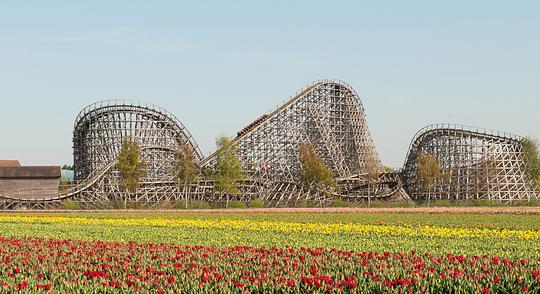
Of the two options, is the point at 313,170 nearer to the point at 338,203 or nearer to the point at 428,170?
the point at 338,203

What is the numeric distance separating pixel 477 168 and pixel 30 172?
36.8m

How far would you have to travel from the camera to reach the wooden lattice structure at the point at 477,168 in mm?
64875

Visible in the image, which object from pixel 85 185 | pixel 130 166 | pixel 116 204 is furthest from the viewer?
pixel 130 166

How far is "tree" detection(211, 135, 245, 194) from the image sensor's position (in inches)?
2286

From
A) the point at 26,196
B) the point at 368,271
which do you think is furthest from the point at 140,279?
the point at 26,196

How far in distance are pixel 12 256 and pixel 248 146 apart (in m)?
49.1

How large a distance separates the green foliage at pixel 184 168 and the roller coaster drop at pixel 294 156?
1.04 meters

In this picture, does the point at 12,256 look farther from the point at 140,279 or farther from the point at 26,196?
the point at 26,196

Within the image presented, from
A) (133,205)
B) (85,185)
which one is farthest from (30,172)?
(133,205)

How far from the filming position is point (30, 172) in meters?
56.8

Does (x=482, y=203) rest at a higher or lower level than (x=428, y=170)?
lower

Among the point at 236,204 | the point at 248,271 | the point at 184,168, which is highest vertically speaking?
the point at 184,168

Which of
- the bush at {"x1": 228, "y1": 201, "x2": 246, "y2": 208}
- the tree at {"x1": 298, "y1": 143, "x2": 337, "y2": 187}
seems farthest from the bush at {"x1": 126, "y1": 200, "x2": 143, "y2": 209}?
the tree at {"x1": 298, "y1": 143, "x2": 337, "y2": 187}

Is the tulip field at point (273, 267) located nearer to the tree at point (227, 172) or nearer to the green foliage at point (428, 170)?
the tree at point (227, 172)
